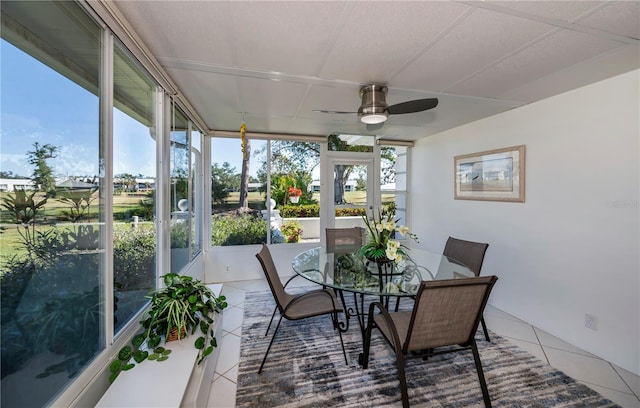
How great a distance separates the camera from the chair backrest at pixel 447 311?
151 centimetres

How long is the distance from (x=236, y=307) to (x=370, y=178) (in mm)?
3132

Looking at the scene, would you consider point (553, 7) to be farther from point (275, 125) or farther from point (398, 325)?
point (275, 125)

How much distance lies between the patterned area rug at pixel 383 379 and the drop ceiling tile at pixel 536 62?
2407mm

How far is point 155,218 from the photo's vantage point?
7.24ft

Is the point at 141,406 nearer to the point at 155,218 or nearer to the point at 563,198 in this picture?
the point at 155,218

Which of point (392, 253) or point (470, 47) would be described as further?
point (392, 253)

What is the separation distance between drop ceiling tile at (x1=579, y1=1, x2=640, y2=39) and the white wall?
2.68ft

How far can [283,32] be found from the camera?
1.59m

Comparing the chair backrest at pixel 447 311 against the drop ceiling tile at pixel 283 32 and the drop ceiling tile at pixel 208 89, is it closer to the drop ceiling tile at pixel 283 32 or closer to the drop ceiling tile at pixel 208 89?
the drop ceiling tile at pixel 283 32

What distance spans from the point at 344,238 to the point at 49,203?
2929 millimetres

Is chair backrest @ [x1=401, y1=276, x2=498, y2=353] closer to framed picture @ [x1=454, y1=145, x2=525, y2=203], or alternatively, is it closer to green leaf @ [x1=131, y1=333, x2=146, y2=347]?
green leaf @ [x1=131, y1=333, x2=146, y2=347]

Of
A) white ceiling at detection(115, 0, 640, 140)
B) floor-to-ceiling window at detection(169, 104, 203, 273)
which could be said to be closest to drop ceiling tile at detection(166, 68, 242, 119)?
white ceiling at detection(115, 0, 640, 140)

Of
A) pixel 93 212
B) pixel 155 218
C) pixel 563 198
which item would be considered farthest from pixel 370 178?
pixel 93 212

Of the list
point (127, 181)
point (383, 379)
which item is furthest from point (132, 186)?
point (383, 379)
